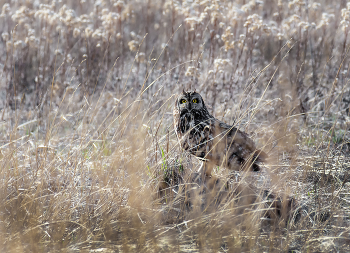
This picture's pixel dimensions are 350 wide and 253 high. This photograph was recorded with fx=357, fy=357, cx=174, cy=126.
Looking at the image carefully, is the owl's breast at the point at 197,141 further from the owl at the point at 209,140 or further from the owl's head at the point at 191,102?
the owl's head at the point at 191,102

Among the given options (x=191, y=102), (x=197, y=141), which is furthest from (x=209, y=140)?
(x=191, y=102)

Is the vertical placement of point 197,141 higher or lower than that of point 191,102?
lower

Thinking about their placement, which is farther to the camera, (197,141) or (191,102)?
(191,102)

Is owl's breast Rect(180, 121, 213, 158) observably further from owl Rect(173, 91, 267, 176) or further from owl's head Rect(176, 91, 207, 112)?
owl's head Rect(176, 91, 207, 112)

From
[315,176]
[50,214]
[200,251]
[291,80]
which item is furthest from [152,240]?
[291,80]

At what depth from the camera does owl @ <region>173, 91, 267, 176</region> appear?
9.23ft

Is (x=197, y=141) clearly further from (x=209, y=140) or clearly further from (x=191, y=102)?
(x=191, y=102)

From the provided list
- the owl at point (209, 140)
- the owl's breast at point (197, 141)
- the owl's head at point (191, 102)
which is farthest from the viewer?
the owl's head at point (191, 102)

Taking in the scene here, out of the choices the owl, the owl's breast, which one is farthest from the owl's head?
the owl's breast

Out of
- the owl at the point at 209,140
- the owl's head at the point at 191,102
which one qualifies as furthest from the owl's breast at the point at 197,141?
the owl's head at the point at 191,102

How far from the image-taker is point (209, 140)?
2814mm

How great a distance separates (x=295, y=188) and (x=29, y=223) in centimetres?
205

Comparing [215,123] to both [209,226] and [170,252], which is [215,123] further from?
[170,252]

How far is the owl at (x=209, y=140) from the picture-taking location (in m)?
2.81
